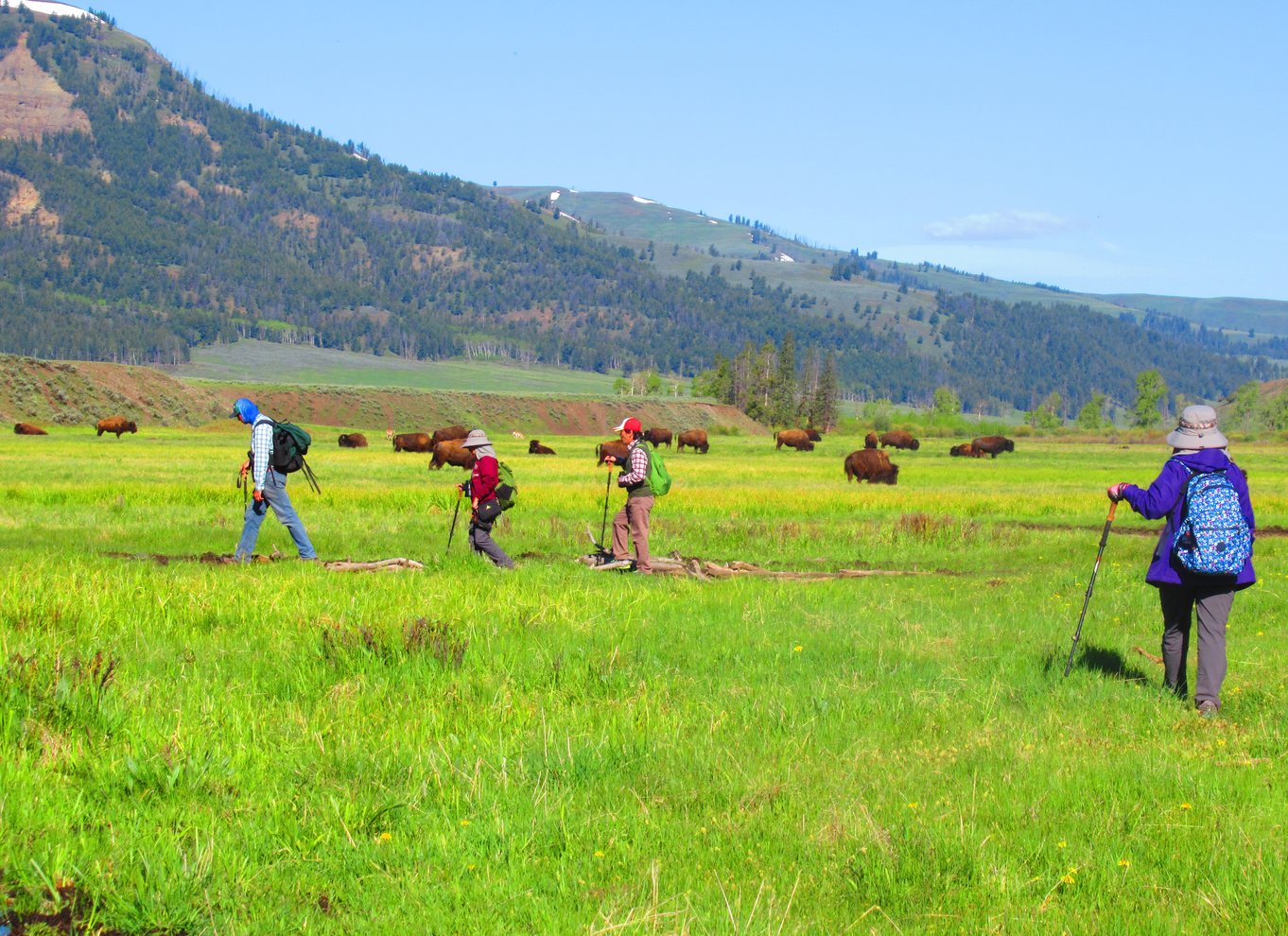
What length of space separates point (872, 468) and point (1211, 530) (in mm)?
37008

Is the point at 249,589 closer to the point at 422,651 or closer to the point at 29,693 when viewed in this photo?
the point at 422,651

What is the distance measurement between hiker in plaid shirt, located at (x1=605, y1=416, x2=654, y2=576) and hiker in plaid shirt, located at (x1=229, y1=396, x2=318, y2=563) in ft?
13.1

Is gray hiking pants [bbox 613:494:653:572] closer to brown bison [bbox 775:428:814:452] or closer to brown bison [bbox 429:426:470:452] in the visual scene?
brown bison [bbox 429:426:470:452]

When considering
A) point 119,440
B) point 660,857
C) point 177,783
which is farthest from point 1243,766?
point 119,440

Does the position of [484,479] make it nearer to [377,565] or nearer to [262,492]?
[377,565]

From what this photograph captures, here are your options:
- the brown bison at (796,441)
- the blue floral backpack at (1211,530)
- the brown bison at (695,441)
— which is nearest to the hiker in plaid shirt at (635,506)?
the blue floral backpack at (1211,530)

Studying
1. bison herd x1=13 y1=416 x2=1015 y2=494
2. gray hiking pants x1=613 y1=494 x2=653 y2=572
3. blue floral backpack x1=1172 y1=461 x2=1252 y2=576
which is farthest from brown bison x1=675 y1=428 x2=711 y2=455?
blue floral backpack x1=1172 y1=461 x2=1252 y2=576

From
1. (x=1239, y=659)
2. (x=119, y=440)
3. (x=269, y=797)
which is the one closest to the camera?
(x=269, y=797)

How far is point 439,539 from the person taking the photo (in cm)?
2002

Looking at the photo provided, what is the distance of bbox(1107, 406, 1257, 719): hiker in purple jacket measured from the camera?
847cm

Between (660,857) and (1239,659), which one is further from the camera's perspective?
(1239,659)

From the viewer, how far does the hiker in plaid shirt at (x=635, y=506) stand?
51.8 ft

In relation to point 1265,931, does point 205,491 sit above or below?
below

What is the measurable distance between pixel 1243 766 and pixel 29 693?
6959mm
